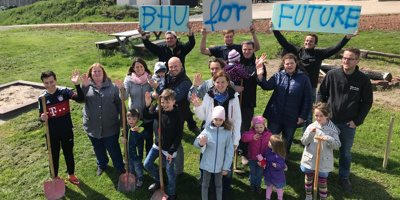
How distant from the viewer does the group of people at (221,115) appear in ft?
14.4

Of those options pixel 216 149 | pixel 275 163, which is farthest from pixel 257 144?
pixel 216 149

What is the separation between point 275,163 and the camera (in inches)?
174

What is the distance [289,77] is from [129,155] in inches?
114

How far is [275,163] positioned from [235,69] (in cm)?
159

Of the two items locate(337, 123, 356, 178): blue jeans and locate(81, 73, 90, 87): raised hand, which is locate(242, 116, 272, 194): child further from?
locate(81, 73, 90, 87): raised hand

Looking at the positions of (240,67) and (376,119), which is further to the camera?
(376,119)

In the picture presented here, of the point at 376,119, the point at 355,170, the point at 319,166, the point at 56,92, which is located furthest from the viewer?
the point at 376,119

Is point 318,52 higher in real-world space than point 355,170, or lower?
higher

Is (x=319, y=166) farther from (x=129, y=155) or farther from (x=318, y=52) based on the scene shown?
(x=129, y=155)

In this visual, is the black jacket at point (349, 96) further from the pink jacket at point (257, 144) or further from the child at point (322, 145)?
the pink jacket at point (257, 144)

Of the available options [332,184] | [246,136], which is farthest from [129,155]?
[332,184]

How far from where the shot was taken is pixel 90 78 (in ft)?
16.4

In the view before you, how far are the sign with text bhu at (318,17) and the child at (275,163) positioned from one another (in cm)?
220

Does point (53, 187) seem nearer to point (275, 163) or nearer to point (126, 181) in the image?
point (126, 181)
